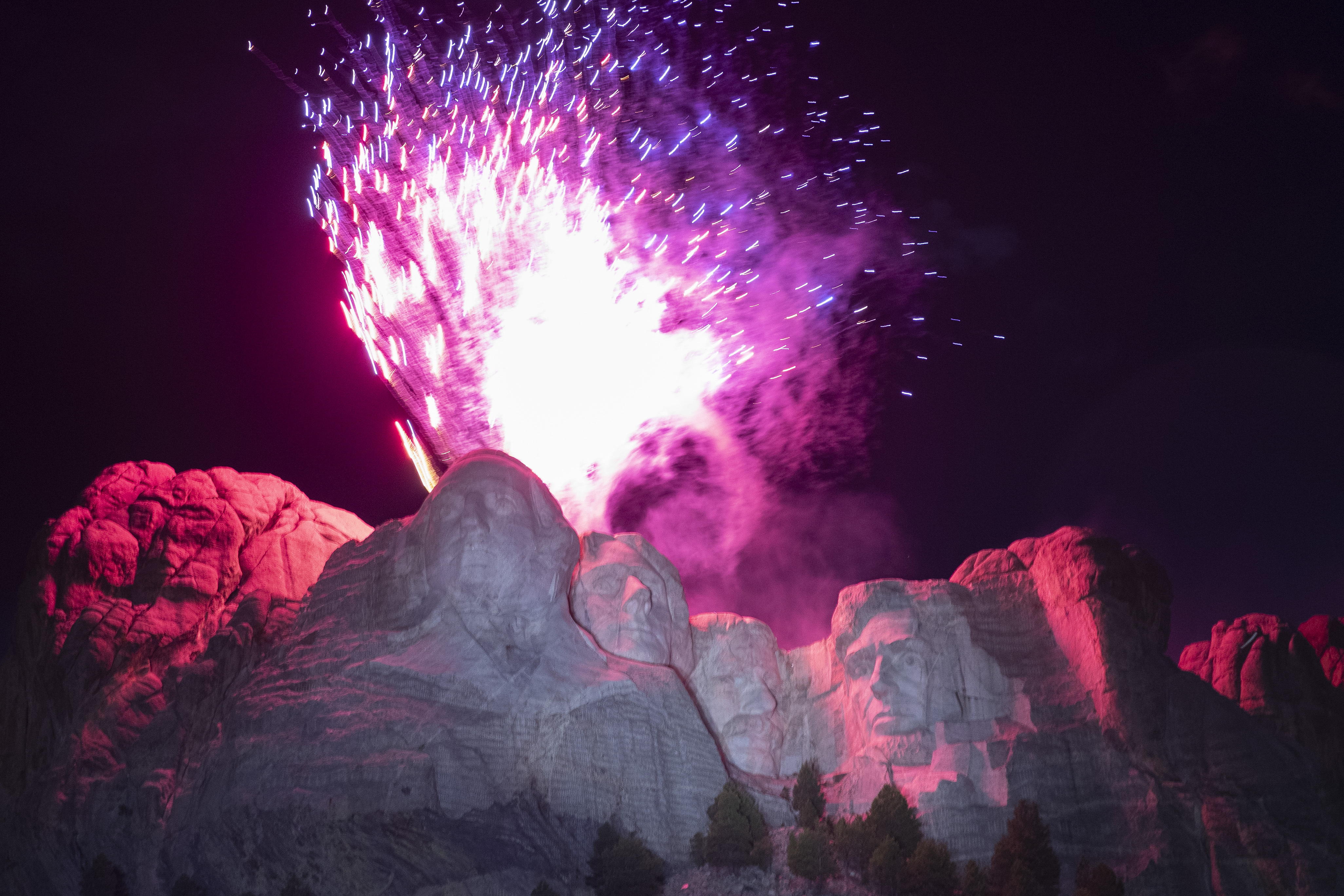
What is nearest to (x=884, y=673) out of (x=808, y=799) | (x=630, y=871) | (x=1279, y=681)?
(x=808, y=799)

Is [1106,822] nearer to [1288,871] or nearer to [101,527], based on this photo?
[1288,871]

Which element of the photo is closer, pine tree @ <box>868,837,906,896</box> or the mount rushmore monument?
the mount rushmore monument

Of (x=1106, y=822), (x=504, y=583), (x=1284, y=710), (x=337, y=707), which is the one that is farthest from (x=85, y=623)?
(x=1284, y=710)

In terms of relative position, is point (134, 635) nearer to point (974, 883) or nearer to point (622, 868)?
point (622, 868)

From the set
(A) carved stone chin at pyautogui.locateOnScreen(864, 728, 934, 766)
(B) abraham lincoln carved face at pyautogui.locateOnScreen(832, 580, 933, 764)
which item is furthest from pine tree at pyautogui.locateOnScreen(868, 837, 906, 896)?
(B) abraham lincoln carved face at pyautogui.locateOnScreen(832, 580, 933, 764)

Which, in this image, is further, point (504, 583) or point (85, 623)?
point (85, 623)

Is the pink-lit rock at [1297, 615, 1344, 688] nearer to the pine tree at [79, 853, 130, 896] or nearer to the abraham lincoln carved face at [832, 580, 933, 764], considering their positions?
the abraham lincoln carved face at [832, 580, 933, 764]

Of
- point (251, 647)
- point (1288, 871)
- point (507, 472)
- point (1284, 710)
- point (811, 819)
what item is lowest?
point (1288, 871)
